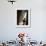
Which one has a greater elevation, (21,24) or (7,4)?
(7,4)

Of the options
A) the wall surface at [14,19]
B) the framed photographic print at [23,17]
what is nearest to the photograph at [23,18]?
the framed photographic print at [23,17]

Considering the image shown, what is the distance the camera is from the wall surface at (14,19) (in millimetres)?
4727

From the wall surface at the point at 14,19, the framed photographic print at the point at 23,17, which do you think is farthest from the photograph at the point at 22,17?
the wall surface at the point at 14,19

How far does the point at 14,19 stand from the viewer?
15.6 feet

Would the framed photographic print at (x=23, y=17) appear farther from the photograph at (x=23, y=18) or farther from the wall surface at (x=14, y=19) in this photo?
the wall surface at (x=14, y=19)

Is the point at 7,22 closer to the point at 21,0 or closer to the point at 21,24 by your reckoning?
the point at 21,24

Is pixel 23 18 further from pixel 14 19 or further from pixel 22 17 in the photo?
pixel 14 19

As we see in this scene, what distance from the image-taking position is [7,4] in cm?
473

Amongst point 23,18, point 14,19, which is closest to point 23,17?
point 23,18

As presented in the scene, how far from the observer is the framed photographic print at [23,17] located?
4.75 metres

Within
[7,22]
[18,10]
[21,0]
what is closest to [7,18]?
[7,22]

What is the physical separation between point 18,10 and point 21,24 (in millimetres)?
535

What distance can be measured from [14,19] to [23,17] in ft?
1.14

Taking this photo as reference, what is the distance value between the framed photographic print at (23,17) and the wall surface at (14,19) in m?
0.11
